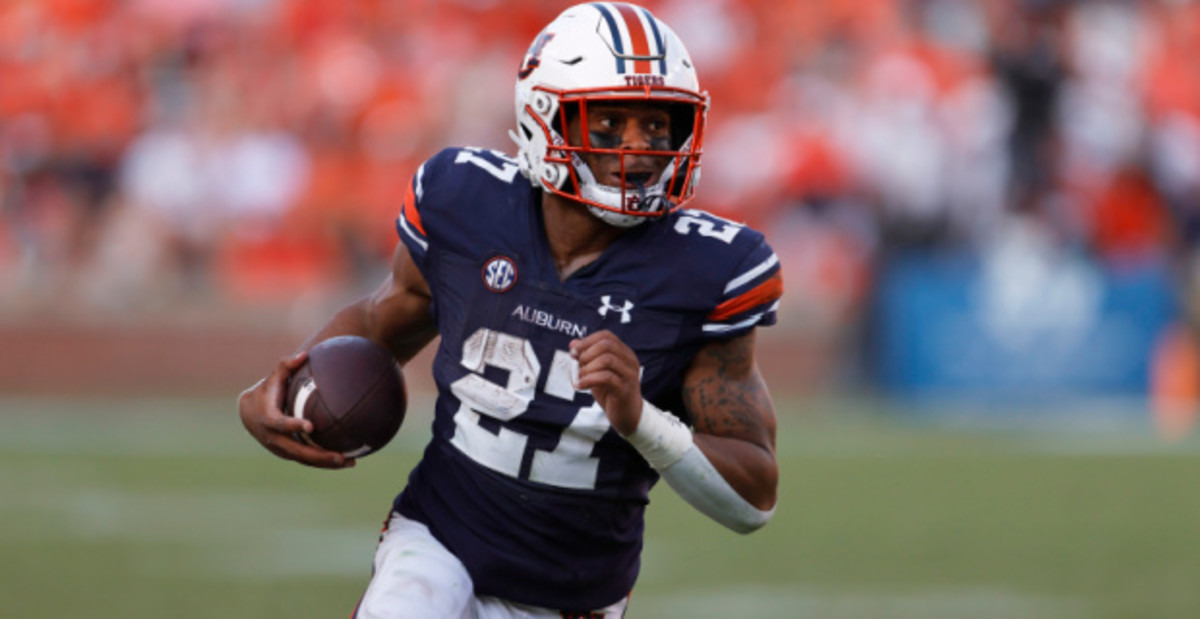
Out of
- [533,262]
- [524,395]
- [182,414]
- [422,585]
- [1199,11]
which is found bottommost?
[182,414]

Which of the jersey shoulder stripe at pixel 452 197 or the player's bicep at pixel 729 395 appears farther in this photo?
the jersey shoulder stripe at pixel 452 197

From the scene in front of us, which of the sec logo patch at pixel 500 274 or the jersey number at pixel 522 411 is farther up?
the sec logo patch at pixel 500 274

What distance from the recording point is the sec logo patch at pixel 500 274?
329 cm

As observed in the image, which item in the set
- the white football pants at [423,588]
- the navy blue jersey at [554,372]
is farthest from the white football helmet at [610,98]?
the white football pants at [423,588]

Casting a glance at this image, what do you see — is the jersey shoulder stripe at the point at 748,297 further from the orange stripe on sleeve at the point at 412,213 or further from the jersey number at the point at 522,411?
the orange stripe on sleeve at the point at 412,213

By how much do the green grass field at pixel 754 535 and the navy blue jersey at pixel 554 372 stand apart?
193 cm

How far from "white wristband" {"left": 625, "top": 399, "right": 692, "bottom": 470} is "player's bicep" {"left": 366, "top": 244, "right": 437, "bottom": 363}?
67cm

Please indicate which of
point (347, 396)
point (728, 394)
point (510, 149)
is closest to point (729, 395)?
point (728, 394)

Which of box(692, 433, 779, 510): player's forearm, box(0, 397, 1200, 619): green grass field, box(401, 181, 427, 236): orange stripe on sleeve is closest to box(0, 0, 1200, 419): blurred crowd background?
box(0, 397, 1200, 619): green grass field

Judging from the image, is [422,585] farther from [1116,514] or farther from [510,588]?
[1116,514]

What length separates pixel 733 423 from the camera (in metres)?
3.25

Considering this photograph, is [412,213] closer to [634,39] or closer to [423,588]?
[634,39]

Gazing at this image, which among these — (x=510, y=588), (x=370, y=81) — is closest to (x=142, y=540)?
(x=510, y=588)

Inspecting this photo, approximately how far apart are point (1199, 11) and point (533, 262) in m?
9.75
